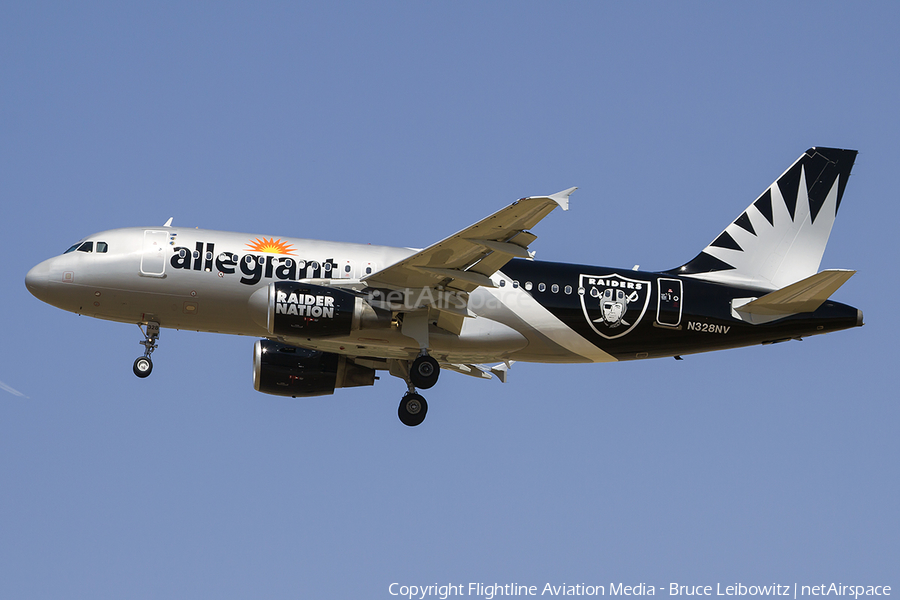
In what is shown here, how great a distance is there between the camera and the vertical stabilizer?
34562 mm

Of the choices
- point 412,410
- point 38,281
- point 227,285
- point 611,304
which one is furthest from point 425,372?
point 38,281

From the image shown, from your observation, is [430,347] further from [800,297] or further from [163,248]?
[800,297]

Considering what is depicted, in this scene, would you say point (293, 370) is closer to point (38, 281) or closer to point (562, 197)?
point (38, 281)

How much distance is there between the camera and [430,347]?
31.1m

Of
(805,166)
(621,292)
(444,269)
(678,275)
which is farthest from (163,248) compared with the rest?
(805,166)

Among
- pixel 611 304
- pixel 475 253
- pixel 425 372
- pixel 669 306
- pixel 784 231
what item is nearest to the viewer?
pixel 475 253

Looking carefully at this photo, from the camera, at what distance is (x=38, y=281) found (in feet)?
99.7

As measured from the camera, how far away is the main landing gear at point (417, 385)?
100 ft

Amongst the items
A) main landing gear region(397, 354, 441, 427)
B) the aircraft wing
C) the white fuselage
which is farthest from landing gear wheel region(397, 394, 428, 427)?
the aircraft wing

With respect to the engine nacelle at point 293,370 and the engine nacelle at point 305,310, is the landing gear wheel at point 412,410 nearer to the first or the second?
the engine nacelle at point 293,370

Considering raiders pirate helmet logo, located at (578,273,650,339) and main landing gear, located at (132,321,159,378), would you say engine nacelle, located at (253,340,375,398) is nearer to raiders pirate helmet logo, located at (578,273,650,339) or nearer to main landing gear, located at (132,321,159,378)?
main landing gear, located at (132,321,159,378)

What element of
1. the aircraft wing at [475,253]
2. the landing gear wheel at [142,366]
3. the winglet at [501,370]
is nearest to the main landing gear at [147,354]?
the landing gear wheel at [142,366]

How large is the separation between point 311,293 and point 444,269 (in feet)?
12.3

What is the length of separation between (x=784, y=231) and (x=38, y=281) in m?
24.0
